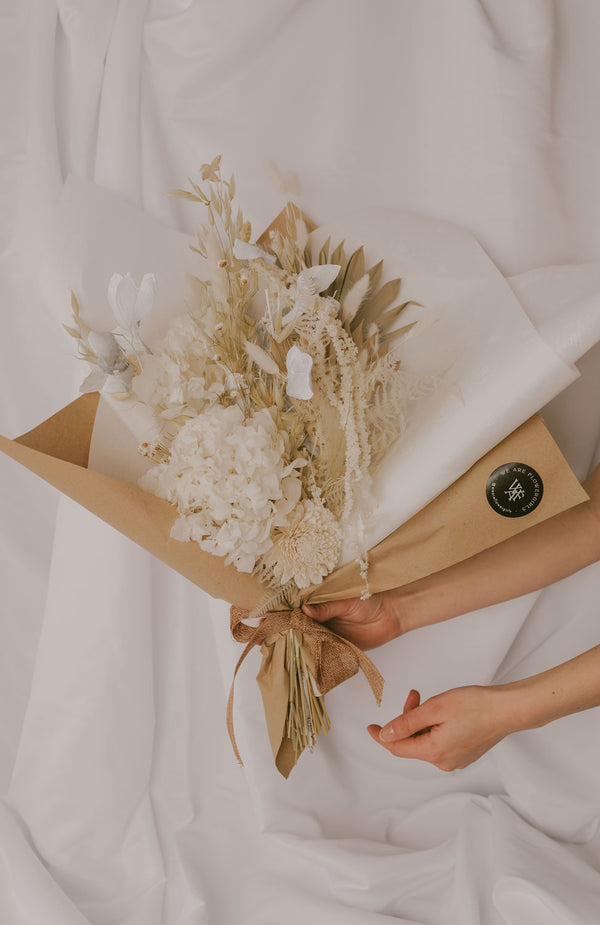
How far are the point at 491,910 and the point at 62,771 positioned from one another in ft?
2.61

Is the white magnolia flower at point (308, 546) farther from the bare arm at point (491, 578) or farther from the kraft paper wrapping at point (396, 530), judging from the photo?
the bare arm at point (491, 578)

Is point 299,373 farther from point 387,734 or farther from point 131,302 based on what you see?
point 387,734

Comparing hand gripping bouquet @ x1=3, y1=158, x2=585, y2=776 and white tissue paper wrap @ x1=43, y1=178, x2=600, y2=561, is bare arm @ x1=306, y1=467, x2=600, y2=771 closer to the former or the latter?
hand gripping bouquet @ x1=3, y1=158, x2=585, y2=776

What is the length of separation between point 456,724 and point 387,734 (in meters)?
0.11

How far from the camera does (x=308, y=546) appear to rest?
98 centimetres

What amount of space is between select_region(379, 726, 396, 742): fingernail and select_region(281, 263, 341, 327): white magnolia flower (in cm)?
62

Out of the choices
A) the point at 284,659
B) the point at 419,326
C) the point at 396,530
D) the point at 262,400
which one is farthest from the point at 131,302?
the point at 284,659

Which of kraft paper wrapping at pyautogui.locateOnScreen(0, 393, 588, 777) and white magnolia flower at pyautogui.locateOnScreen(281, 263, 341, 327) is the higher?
white magnolia flower at pyautogui.locateOnScreen(281, 263, 341, 327)

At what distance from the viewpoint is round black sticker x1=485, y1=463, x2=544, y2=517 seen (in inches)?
39.5

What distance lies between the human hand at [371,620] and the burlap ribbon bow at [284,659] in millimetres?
59

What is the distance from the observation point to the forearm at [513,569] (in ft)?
4.11

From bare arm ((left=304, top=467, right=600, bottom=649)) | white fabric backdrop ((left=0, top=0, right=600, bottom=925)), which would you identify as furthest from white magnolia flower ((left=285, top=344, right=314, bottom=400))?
bare arm ((left=304, top=467, right=600, bottom=649))

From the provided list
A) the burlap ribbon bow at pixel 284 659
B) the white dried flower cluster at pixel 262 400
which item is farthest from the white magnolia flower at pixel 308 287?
the burlap ribbon bow at pixel 284 659

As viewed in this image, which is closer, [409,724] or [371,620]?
[409,724]
